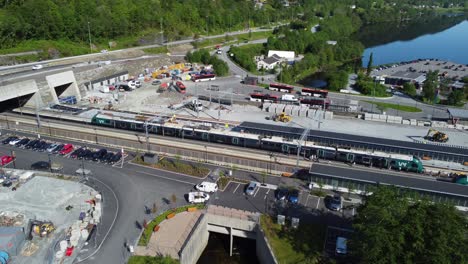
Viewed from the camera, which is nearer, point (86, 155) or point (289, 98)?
point (86, 155)

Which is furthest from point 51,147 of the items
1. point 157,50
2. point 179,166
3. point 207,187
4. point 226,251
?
point 157,50

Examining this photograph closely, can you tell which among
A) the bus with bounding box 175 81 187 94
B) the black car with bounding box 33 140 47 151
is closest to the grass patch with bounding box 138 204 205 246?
the black car with bounding box 33 140 47 151

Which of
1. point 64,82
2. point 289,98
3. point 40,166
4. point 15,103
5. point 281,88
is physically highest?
point 64,82

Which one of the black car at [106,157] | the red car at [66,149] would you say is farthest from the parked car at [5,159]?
the black car at [106,157]

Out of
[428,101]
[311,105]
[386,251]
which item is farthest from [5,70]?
[428,101]

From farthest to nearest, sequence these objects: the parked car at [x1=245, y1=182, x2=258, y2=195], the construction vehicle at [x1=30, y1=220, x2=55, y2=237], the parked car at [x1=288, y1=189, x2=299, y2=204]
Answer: the parked car at [x1=245, y1=182, x2=258, y2=195] → the parked car at [x1=288, y1=189, x2=299, y2=204] → the construction vehicle at [x1=30, y1=220, x2=55, y2=237]

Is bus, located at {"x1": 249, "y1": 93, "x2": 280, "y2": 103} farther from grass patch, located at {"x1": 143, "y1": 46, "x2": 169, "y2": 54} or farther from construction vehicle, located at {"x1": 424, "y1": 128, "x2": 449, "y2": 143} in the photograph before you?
grass patch, located at {"x1": 143, "y1": 46, "x2": 169, "y2": 54}

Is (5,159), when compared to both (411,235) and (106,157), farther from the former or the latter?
(411,235)
